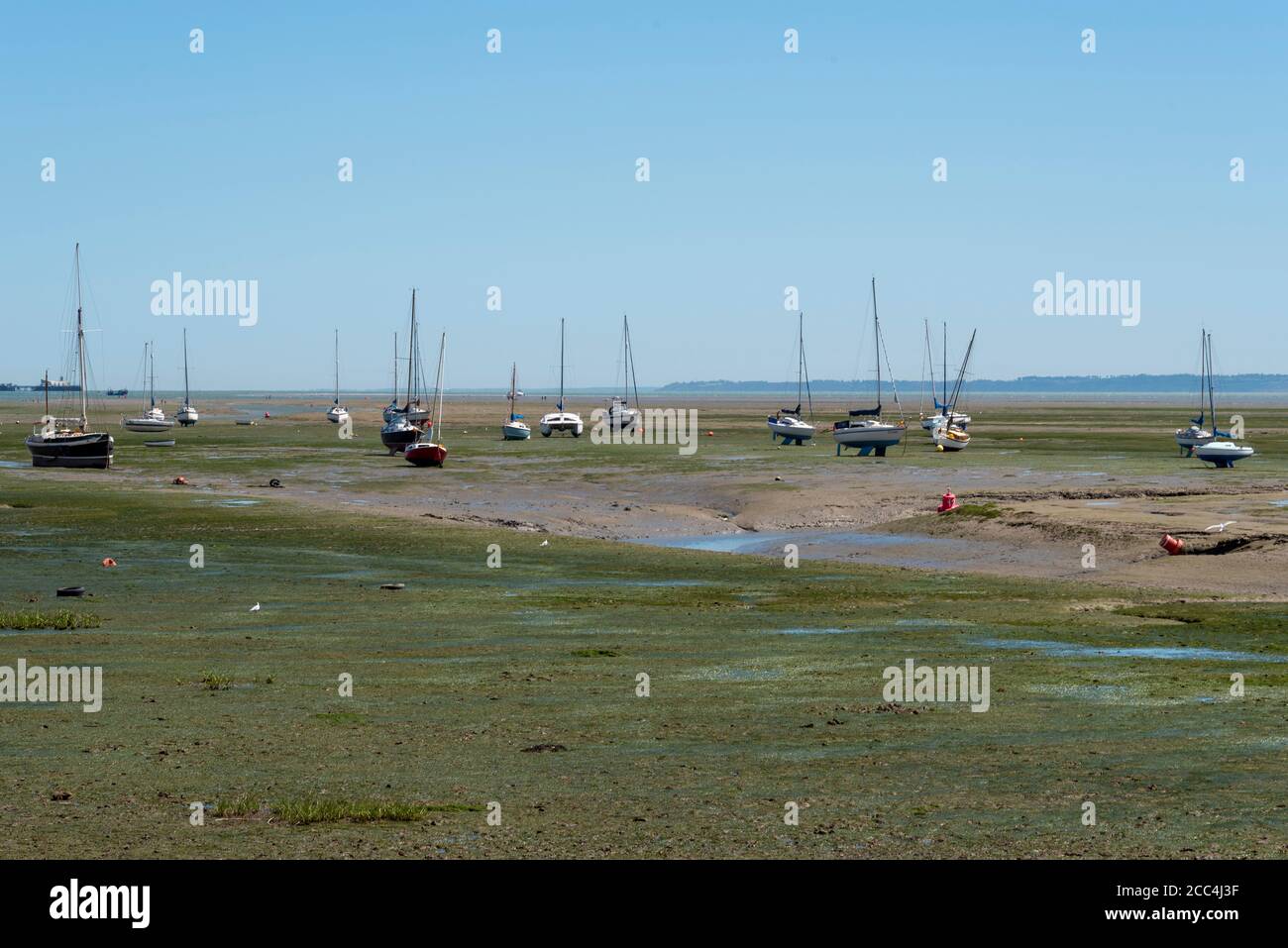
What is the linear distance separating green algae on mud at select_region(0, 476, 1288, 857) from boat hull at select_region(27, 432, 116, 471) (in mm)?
45805

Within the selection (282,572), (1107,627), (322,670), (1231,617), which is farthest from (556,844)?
(282,572)

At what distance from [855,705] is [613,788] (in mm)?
5061

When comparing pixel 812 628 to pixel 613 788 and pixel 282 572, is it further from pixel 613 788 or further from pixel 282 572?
pixel 282 572

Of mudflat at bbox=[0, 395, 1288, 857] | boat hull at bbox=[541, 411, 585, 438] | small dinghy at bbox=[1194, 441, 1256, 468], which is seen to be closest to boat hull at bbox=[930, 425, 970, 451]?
small dinghy at bbox=[1194, 441, 1256, 468]

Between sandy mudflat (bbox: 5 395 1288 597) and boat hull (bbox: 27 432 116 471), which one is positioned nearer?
sandy mudflat (bbox: 5 395 1288 597)

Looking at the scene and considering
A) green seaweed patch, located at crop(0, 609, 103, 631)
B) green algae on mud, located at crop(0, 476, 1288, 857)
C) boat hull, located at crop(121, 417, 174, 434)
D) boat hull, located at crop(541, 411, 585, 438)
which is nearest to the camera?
green algae on mud, located at crop(0, 476, 1288, 857)

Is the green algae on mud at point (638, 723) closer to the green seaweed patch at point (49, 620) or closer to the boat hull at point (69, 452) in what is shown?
the green seaweed patch at point (49, 620)

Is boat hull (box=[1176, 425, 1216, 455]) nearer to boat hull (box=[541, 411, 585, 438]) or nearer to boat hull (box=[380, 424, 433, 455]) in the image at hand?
boat hull (box=[380, 424, 433, 455])

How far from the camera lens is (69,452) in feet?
243

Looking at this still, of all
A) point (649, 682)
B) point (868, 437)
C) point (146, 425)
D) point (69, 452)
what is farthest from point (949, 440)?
point (146, 425)

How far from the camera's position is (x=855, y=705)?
17906 millimetres

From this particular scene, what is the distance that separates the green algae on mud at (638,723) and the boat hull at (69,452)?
4581 cm

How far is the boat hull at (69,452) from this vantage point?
74.0m

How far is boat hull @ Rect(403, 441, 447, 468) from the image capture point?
253 ft
